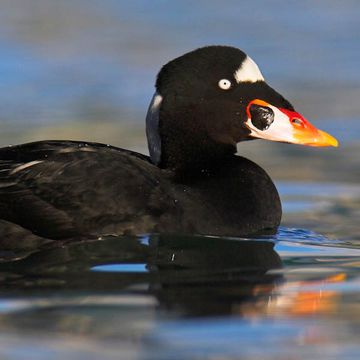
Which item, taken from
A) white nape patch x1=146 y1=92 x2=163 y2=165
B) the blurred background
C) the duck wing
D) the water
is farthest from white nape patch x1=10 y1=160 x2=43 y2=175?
the blurred background

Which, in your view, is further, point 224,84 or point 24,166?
point 224,84

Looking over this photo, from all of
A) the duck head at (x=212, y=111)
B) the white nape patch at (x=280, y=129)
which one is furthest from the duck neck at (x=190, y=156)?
the white nape patch at (x=280, y=129)

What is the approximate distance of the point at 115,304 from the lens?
16.7 ft

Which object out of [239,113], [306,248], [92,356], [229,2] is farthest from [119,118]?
[92,356]

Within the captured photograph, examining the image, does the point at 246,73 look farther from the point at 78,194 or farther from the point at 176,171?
the point at 78,194

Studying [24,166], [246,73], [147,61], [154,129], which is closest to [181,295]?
[24,166]

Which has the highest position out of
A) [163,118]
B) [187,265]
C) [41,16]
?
[41,16]

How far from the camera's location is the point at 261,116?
6965mm

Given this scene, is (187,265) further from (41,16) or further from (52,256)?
(41,16)

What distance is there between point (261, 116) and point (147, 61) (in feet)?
17.0

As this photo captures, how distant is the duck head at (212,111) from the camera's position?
687 centimetres

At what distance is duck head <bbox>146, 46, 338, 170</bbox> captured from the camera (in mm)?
6871

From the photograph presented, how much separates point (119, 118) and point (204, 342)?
565 centimetres

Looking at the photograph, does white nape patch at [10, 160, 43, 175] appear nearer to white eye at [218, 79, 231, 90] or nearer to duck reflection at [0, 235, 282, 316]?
duck reflection at [0, 235, 282, 316]
